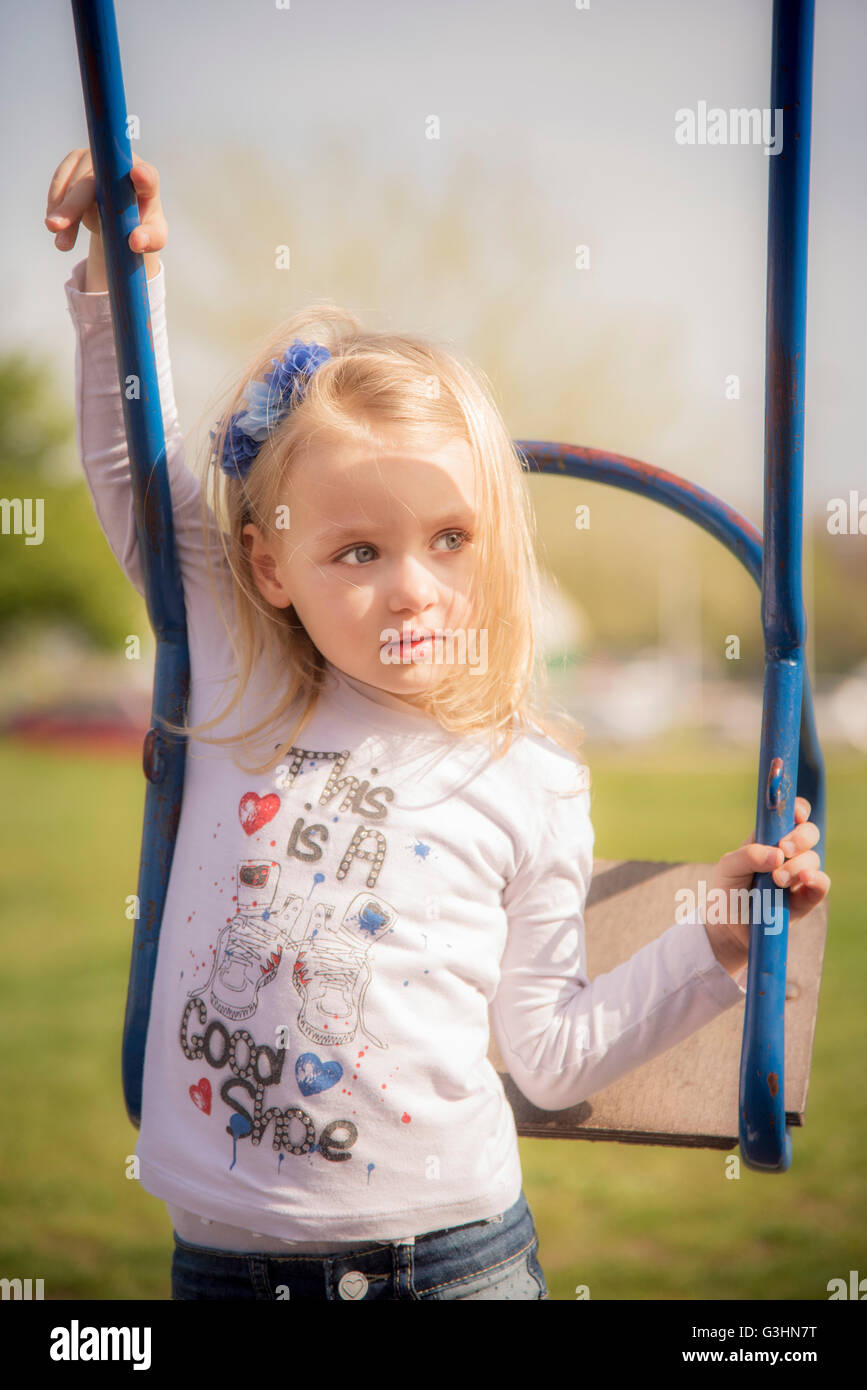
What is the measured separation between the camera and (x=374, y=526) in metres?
0.88

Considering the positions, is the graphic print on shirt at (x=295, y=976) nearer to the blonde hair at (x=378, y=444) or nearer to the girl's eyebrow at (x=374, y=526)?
the blonde hair at (x=378, y=444)

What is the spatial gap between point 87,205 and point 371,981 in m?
0.62

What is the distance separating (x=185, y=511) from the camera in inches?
40.1

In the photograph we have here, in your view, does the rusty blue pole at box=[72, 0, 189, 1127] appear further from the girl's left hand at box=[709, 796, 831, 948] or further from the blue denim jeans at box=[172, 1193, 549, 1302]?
the girl's left hand at box=[709, 796, 831, 948]

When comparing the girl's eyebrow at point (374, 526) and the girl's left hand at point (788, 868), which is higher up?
the girl's eyebrow at point (374, 526)

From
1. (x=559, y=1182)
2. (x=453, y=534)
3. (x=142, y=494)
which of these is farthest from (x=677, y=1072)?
(x=559, y=1182)

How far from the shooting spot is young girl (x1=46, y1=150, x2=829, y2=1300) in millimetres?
867

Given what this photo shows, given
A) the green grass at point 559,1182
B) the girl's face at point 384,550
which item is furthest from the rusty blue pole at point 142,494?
the green grass at point 559,1182

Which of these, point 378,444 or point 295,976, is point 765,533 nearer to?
point 378,444

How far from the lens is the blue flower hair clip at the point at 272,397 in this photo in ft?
3.18

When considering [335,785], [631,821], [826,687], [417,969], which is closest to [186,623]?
[335,785]

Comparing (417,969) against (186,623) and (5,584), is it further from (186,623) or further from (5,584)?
(5,584)
